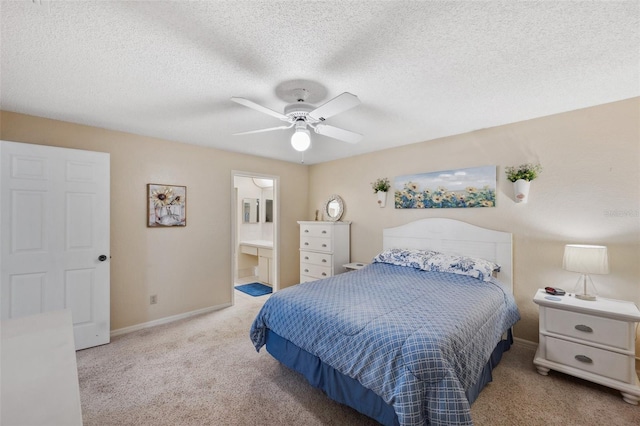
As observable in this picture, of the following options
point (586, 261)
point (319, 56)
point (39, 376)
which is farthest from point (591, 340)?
point (39, 376)

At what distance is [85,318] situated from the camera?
2.83 metres

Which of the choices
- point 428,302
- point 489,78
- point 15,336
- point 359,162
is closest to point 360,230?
point 359,162

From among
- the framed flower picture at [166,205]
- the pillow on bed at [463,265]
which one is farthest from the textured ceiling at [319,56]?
the pillow on bed at [463,265]

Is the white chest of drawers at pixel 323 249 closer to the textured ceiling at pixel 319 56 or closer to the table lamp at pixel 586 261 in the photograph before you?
the textured ceiling at pixel 319 56

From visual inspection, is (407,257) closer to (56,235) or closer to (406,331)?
(406,331)

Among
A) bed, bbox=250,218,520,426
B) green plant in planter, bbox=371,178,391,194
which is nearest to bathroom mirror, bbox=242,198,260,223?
green plant in planter, bbox=371,178,391,194

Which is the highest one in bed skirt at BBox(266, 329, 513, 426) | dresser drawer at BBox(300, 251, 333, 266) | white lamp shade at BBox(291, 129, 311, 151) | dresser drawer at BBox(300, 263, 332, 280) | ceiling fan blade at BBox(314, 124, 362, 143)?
ceiling fan blade at BBox(314, 124, 362, 143)

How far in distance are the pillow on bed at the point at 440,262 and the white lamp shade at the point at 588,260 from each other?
0.64 meters

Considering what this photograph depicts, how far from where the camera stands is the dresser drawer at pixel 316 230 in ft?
13.9

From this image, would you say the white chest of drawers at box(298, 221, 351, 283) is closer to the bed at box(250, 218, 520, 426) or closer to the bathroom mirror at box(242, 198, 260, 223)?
the bed at box(250, 218, 520, 426)

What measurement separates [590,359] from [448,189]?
1.99 m

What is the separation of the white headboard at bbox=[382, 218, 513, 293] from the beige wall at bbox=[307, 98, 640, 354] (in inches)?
3.7

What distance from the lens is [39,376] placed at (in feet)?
2.76

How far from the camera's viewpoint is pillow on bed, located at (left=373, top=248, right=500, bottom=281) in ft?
9.07
